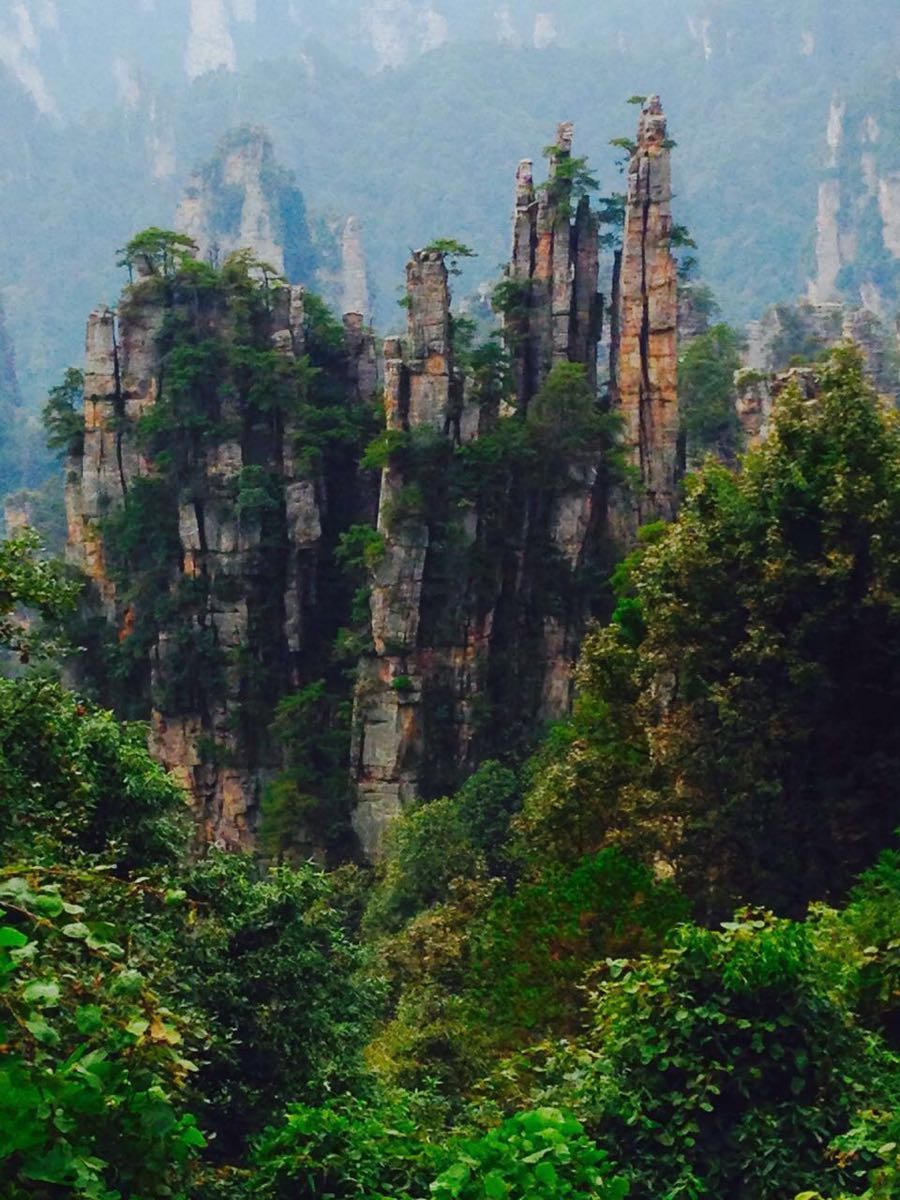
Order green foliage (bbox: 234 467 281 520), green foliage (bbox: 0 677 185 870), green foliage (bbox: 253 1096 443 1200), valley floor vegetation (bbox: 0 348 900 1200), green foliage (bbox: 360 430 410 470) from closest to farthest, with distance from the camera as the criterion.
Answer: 1. valley floor vegetation (bbox: 0 348 900 1200)
2. green foliage (bbox: 253 1096 443 1200)
3. green foliage (bbox: 0 677 185 870)
4. green foliage (bbox: 360 430 410 470)
5. green foliage (bbox: 234 467 281 520)

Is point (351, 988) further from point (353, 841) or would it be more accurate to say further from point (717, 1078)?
point (353, 841)

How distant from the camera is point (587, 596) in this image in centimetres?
3556

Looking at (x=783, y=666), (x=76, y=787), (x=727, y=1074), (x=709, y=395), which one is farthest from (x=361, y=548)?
(x=727, y=1074)

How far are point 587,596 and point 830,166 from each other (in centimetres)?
9453

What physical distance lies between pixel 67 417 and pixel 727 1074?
108ft

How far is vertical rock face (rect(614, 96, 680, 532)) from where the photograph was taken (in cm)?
3578

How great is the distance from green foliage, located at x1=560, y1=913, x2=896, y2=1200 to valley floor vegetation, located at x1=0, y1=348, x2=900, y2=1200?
0.07 feet

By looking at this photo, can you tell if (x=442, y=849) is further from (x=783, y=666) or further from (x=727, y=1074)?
(x=727, y=1074)

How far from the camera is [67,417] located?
39.9 m

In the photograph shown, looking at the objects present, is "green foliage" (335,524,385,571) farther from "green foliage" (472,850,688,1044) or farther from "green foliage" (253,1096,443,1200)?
"green foliage" (253,1096,443,1200)

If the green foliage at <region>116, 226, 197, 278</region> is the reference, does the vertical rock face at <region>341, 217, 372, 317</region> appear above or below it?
above

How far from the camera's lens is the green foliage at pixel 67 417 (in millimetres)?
39812

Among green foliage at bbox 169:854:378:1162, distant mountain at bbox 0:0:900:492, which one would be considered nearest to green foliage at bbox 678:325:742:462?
green foliage at bbox 169:854:378:1162

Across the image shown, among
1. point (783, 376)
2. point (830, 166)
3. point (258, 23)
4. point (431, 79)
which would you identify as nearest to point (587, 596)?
point (783, 376)
